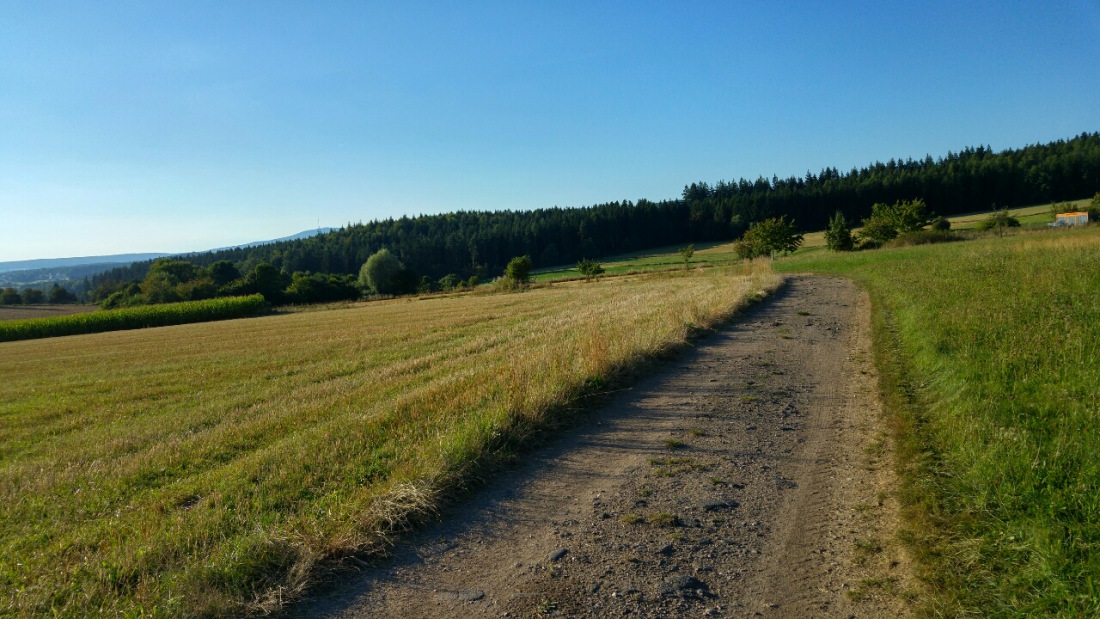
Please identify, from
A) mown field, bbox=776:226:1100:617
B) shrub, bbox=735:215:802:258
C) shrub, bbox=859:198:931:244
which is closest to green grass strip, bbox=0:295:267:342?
shrub, bbox=735:215:802:258

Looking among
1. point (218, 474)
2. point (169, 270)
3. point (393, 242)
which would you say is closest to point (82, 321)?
point (169, 270)

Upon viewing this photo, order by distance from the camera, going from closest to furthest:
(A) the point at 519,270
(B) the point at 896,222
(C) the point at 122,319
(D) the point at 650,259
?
(C) the point at 122,319
(B) the point at 896,222
(A) the point at 519,270
(D) the point at 650,259

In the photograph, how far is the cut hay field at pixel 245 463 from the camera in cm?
415

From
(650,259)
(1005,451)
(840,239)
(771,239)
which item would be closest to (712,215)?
(650,259)

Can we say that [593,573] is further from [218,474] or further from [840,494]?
[218,474]

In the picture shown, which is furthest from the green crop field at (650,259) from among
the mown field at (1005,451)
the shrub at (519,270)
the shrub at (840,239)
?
the mown field at (1005,451)

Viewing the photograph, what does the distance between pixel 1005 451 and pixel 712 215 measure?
121 m

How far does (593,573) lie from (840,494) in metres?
2.54

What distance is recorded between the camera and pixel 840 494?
17.1 feet

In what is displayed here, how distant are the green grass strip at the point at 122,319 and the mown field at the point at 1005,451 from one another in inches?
2323

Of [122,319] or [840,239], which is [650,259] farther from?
[122,319]

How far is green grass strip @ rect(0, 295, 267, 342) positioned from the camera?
162 feet

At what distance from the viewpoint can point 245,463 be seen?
712 centimetres

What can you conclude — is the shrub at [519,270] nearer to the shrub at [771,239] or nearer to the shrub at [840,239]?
the shrub at [771,239]
